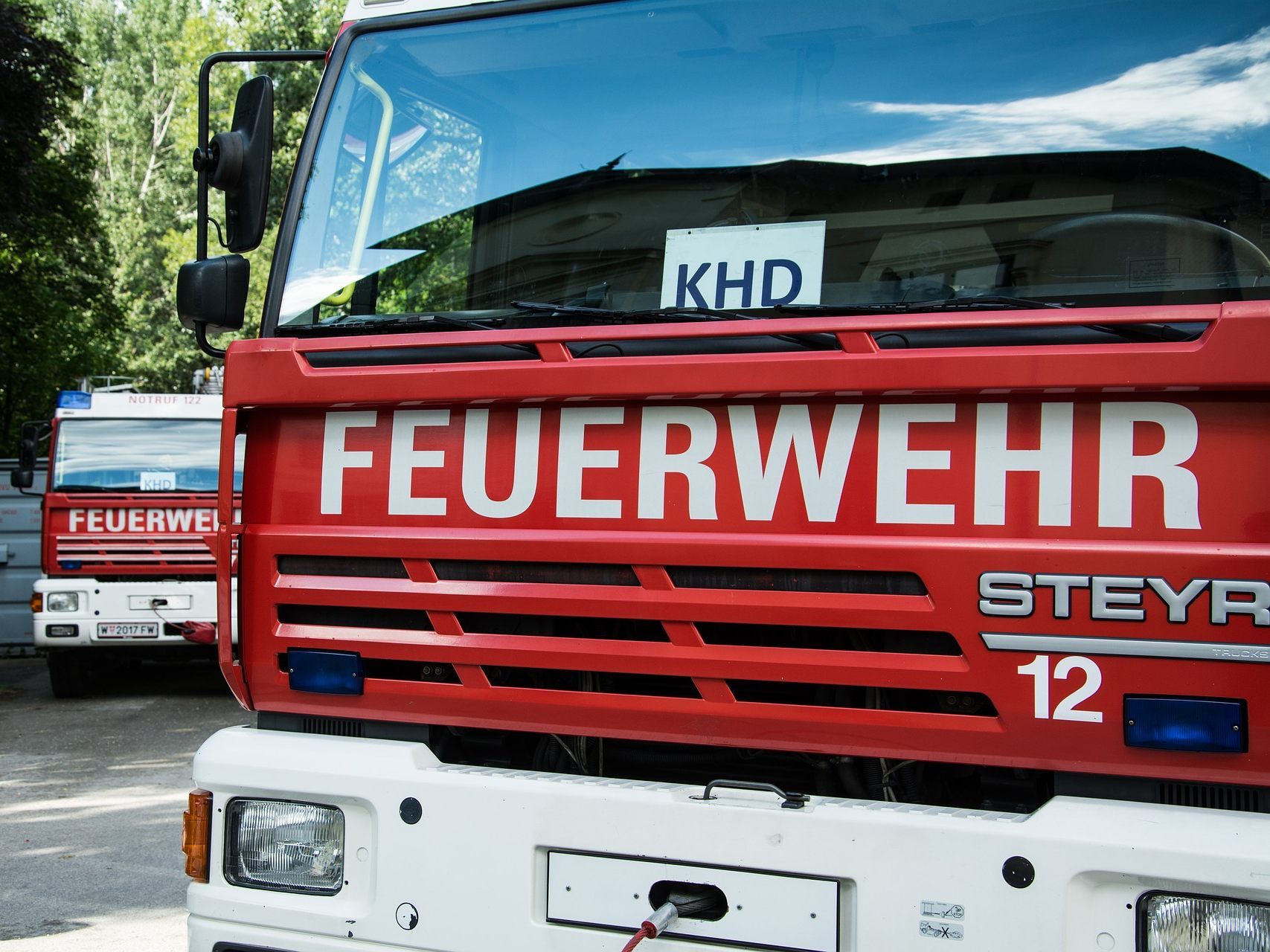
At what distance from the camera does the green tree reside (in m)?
14.5

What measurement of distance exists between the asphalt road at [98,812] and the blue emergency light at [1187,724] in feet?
12.3

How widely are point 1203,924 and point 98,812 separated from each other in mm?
6260

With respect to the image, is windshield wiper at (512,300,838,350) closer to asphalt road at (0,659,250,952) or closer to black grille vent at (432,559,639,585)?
black grille vent at (432,559,639,585)

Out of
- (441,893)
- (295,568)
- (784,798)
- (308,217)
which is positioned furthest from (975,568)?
(308,217)

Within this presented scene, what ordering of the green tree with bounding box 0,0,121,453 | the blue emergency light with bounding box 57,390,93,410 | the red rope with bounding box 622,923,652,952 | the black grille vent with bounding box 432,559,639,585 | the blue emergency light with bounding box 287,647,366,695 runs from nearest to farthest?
the red rope with bounding box 622,923,652,952 < the black grille vent with bounding box 432,559,639,585 < the blue emergency light with bounding box 287,647,366,695 < the blue emergency light with bounding box 57,390,93,410 < the green tree with bounding box 0,0,121,453

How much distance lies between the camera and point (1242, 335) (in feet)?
7.68

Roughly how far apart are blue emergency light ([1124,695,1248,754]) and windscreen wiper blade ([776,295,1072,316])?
0.78m

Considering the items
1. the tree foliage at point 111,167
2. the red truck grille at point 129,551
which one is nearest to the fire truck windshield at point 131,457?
the red truck grille at point 129,551

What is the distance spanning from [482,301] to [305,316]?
0.45 m

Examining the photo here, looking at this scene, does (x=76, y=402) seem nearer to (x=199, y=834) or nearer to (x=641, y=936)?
(x=199, y=834)

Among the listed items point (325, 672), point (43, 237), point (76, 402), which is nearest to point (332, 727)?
point (325, 672)

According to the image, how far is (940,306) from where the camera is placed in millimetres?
2645

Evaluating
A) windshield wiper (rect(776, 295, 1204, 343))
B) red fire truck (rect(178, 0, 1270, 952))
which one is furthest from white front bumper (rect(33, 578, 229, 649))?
windshield wiper (rect(776, 295, 1204, 343))

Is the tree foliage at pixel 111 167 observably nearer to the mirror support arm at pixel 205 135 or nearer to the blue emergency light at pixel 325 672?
the mirror support arm at pixel 205 135
